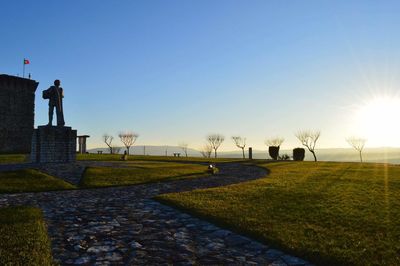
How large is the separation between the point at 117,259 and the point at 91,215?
379cm

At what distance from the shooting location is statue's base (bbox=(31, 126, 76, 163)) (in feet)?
77.9

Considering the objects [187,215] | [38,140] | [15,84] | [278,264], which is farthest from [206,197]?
[15,84]

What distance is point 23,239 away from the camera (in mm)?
6352

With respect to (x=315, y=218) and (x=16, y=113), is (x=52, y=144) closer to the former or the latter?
(x=315, y=218)

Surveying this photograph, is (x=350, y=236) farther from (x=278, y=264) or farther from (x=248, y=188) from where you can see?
(x=248, y=188)

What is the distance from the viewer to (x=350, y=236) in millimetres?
6883

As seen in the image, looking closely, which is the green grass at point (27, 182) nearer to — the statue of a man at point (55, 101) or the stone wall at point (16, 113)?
the statue of a man at point (55, 101)

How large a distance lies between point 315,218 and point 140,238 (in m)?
4.86

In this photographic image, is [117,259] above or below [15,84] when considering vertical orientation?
below

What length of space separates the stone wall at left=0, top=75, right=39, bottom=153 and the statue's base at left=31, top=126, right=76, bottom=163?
24530 millimetres

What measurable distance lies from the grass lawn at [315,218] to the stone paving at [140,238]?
54cm

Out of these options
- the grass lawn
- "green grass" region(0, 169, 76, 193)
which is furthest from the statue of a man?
the grass lawn

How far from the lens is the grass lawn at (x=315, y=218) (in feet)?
19.5

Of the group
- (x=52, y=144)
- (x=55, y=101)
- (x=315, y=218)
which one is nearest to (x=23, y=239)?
(x=315, y=218)
